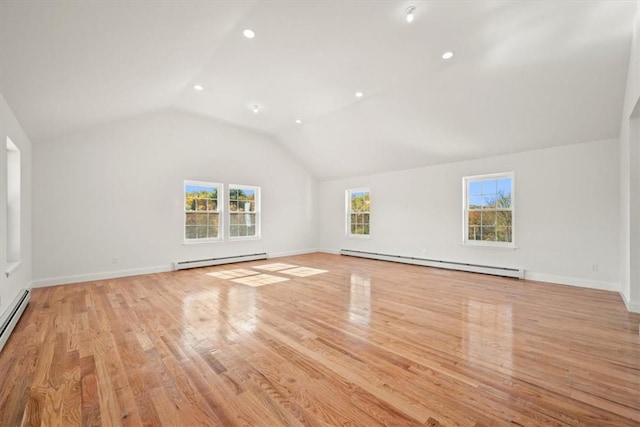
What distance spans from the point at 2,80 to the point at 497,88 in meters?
5.93

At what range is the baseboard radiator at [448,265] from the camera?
5.23 meters

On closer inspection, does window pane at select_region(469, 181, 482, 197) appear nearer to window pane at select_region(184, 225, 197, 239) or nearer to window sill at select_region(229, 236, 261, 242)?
window sill at select_region(229, 236, 261, 242)

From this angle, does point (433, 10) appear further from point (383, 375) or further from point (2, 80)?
point (2, 80)

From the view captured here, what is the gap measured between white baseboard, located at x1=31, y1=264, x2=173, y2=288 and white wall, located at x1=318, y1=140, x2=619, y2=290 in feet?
18.3

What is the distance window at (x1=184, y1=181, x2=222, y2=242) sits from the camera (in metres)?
6.26

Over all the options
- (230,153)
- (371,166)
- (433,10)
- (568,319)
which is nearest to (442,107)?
(433,10)

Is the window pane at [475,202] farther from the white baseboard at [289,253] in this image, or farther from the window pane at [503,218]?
the white baseboard at [289,253]

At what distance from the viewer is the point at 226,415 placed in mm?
1602

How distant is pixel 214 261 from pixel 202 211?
1226 millimetres

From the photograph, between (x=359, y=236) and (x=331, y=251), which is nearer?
(x=359, y=236)

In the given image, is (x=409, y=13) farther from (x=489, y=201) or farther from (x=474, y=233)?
(x=474, y=233)

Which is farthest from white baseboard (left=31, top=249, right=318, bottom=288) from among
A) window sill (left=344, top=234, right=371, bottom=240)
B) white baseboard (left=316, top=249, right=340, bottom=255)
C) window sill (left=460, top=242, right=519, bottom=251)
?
window sill (left=460, top=242, right=519, bottom=251)

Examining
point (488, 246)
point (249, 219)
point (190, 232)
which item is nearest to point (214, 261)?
point (190, 232)

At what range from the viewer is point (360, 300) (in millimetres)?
3881
